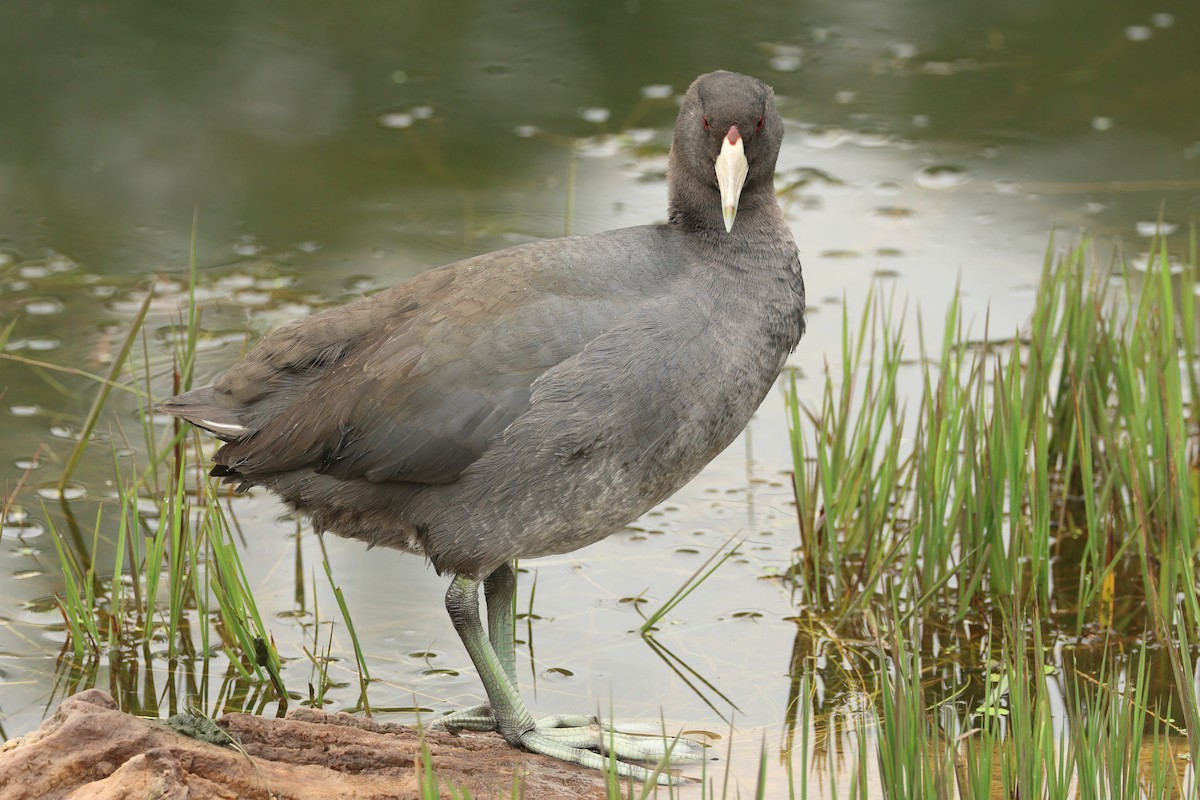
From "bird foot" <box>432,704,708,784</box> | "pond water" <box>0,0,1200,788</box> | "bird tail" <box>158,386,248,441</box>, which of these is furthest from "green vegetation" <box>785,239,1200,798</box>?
"bird tail" <box>158,386,248,441</box>

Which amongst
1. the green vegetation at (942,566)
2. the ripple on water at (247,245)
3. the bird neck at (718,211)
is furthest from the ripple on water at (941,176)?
the bird neck at (718,211)

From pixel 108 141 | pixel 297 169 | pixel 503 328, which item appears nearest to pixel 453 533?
pixel 503 328

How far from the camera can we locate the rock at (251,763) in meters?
2.98

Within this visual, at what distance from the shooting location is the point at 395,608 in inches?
181

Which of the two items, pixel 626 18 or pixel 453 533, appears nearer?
pixel 453 533

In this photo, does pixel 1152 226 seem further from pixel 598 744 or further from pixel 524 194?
pixel 598 744

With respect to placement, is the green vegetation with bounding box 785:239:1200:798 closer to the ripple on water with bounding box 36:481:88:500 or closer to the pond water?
the pond water

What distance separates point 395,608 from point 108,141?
3.53 m

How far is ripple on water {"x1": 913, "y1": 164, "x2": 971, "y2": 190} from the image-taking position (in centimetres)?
704

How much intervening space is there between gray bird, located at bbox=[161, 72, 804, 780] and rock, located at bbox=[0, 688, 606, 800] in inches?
13.0

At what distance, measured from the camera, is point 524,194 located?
6.91 metres

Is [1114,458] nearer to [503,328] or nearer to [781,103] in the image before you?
[503,328]

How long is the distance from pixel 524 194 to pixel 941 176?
1.83 metres

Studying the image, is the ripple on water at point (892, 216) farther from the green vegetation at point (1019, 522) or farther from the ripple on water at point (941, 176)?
the green vegetation at point (1019, 522)
